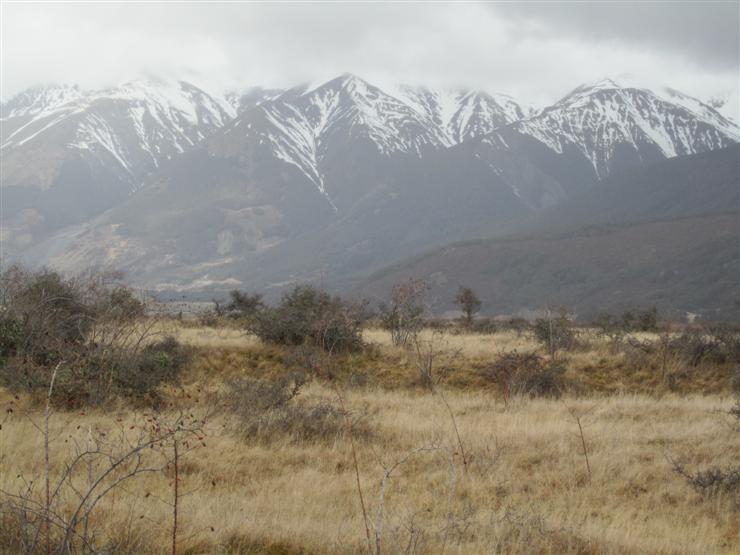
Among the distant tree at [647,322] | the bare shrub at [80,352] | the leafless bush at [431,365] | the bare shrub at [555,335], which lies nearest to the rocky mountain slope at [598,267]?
the distant tree at [647,322]

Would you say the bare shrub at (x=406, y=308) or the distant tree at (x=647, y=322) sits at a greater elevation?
the bare shrub at (x=406, y=308)

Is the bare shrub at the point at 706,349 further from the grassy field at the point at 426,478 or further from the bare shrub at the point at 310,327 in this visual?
the bare shrub at the point at 310,327

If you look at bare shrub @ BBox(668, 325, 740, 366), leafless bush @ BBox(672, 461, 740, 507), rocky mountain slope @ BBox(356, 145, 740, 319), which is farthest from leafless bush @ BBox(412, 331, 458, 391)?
rocky mountain slope @ BBox(356, 145, 740, 319)

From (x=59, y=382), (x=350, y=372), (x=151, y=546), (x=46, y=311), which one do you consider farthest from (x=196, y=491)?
(x=350, y=372)

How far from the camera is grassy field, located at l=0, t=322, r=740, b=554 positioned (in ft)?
16.9

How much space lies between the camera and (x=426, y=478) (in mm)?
7391

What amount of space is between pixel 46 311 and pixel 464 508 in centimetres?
928

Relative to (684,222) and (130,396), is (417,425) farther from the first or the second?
(684,222)

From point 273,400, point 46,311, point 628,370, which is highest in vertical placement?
point 46,311

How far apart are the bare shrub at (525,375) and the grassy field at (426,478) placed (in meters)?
0.57

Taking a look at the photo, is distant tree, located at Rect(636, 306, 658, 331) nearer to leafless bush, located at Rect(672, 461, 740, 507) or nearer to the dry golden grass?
the dry golden grass

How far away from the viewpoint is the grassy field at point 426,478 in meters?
5.14

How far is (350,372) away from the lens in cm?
1528

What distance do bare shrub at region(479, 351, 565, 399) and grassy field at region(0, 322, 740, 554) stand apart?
566 millimetres
